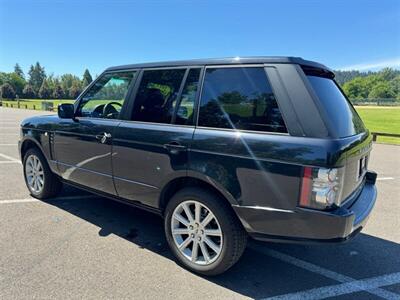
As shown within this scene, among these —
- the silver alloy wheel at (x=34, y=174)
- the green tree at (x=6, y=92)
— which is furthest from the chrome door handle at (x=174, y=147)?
the green tree at (x=6, y=92)


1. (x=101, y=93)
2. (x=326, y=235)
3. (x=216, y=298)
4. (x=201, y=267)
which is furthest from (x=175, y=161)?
(x=101, y=93)

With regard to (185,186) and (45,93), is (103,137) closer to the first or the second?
(185,186)

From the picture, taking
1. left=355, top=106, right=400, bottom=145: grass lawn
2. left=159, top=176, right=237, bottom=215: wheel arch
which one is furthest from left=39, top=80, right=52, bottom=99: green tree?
left=159, top=176, right=237, bottom=215: wheel arch

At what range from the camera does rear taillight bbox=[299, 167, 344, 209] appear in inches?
92.0

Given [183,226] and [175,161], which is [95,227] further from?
[175,161]

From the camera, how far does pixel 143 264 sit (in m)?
3.17

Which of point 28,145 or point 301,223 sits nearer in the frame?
point 301,223

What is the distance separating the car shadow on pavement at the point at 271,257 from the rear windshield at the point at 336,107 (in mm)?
1168

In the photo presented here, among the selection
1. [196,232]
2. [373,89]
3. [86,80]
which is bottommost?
[196,232]

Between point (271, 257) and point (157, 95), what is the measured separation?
7.02 ft

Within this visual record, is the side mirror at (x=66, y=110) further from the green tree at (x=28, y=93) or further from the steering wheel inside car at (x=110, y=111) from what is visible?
the green tree at (x=28, y=93)

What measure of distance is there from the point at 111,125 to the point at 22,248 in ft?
5.33

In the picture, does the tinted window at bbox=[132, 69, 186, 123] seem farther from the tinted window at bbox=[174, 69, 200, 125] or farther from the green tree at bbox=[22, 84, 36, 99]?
the green tree at bbox=[22, 84, 36, 99]

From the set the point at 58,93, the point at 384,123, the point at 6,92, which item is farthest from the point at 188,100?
the point at 58,93
